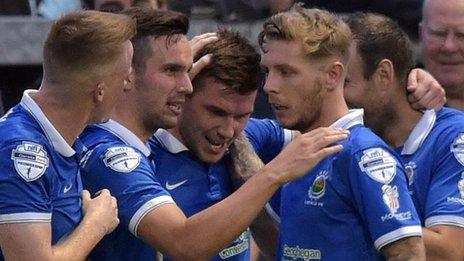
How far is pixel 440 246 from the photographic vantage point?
5734mm

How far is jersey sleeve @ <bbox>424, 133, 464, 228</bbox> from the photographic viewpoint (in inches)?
228

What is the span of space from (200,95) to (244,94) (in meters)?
0.17

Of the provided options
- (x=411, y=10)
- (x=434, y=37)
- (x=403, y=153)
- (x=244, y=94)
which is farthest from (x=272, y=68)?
(x=411, y=10)

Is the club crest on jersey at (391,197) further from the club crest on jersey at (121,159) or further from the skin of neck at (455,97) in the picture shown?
the skin of neck at (455,97)

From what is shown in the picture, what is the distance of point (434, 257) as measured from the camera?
5734 millimetres

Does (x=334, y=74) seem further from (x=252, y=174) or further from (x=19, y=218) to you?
(x=19, y=218)

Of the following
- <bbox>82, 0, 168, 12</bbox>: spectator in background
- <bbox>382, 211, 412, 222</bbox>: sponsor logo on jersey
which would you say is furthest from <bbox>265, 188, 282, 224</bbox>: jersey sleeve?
<bbox>82, 0, 168, 12</bbox>: spectator in background

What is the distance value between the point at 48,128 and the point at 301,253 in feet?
3.59

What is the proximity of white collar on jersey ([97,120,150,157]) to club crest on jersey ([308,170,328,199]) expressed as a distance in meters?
0.62

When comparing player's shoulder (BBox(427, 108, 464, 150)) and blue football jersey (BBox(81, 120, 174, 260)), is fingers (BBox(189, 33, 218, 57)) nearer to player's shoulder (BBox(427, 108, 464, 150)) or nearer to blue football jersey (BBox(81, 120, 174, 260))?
blue football jersey (BBox(81, 120, 174, 260))

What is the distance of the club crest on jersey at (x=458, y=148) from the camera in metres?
5.86

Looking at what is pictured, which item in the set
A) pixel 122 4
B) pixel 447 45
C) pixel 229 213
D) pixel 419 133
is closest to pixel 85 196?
pixel 229 213

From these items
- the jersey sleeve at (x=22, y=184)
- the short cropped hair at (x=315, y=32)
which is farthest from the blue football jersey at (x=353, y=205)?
the jersey sleeve at (x=22, y=184)

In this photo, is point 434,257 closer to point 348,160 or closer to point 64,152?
point 348,160
